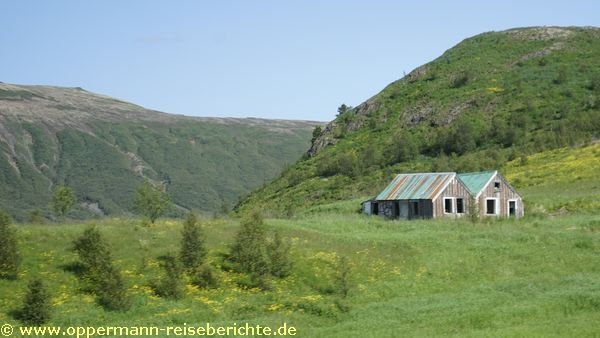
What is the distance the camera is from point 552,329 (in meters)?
21.8

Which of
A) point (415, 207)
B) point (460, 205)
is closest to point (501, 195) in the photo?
point (460, 205)

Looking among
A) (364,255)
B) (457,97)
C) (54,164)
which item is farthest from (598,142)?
Answer: (54,164)

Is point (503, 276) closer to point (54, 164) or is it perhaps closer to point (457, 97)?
point (457, 97)

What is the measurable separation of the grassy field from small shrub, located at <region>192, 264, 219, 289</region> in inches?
28.1

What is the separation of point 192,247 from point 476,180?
3196 centimetres

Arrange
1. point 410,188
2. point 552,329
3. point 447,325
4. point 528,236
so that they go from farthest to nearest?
point 410,188 < point 528,236 < point 447,325 < point 552,329

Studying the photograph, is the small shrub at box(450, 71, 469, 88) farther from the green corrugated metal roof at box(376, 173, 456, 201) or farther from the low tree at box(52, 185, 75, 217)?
the low tree at box(52, 185, 75, 217)

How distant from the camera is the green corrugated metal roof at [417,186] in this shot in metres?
57.5

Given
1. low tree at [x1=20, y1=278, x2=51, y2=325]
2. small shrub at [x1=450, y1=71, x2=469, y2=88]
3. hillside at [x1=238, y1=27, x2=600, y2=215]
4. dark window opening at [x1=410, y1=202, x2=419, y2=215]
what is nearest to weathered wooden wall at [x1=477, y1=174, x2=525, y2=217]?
dark window opening at [x1=410, y1=202, x2=419, y2=215]

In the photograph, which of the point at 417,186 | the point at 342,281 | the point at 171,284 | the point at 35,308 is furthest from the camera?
the point at 417,186

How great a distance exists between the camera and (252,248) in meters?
33.6

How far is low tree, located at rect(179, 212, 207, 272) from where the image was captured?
3297cm

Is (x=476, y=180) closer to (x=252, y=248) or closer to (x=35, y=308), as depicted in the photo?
(x=252, y=248)

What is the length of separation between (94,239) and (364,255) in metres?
12.4
